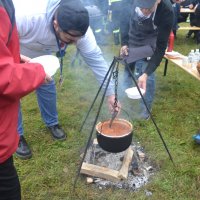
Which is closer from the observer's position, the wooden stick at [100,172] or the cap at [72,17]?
the cap at [72,17]

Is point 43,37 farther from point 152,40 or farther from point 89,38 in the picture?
point 152,40

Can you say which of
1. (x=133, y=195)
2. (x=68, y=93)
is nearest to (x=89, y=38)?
(x=133, y=195)

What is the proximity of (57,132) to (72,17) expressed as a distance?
6.47 ft

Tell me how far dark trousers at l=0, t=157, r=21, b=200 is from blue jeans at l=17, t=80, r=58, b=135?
143 cm

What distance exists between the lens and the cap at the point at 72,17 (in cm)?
215

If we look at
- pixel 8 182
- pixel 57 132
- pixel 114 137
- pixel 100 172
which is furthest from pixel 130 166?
pixel 8 182

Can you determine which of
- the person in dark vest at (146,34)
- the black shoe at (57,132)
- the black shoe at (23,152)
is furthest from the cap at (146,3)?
the black shoe at (23,152)

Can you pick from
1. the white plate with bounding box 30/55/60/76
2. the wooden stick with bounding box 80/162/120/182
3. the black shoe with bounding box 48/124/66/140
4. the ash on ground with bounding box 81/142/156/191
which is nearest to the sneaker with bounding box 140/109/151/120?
the ash on ground with bounding box 81/142/156/191

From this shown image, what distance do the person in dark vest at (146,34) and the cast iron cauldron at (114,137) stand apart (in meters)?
0.60

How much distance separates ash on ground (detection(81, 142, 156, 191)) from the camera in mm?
3039

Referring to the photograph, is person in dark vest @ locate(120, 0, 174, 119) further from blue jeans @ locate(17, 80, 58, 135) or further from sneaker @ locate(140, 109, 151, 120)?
blue jeans @ locate(17, 80, 58, 135)

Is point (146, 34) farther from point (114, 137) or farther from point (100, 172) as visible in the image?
point (100, 172)

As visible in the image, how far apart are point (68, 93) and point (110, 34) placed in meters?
3.80

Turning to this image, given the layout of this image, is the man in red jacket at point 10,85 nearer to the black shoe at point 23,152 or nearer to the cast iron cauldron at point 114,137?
the cast iron cauldron at point 114,137
